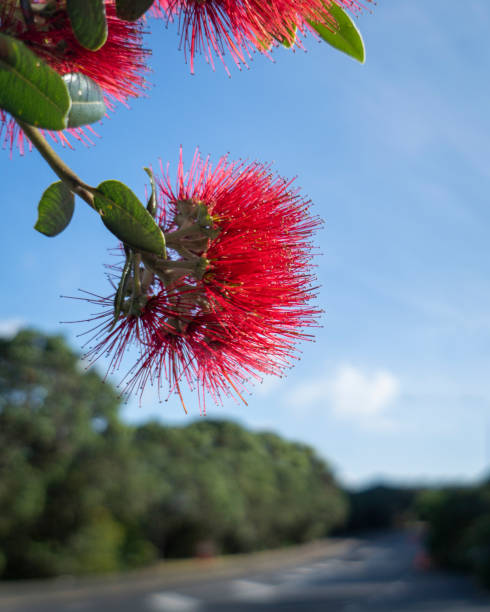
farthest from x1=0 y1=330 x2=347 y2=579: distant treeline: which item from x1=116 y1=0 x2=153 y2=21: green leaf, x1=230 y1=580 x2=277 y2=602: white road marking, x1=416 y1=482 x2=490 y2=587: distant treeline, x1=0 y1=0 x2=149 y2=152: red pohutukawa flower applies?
x1=116 y1=0 x2=153 y2=21: green leaf

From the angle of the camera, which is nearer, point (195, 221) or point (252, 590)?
point (195, 221)

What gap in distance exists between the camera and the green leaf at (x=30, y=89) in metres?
0.72

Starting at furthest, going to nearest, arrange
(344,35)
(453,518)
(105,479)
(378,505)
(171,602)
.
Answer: (378,505) → (453,518) → (171,602) → (105,479) → (344,35)

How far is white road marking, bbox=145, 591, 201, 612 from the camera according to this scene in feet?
56.3

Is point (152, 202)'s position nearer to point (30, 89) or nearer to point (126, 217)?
point (126, 217)

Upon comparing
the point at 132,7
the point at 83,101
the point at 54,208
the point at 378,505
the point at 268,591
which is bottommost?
the point at 268,591

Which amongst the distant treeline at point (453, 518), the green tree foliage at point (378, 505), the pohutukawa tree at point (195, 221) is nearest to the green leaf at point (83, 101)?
the pohutukawa tree at point (195, 221)

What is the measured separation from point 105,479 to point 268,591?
8.27 m

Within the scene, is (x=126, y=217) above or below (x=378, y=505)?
above

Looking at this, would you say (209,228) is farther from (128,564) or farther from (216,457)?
(216,457)

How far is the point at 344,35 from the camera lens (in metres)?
1.03

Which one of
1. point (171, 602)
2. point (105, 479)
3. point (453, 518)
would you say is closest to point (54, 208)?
point (105, 479)

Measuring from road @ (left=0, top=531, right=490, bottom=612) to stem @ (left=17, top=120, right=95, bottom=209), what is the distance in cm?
1644

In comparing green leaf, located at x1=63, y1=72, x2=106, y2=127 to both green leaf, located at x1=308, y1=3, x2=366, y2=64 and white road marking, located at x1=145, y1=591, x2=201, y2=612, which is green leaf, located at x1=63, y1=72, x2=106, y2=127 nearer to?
green leaf, located at x1=308, y1=3, x2=366, y2=64
